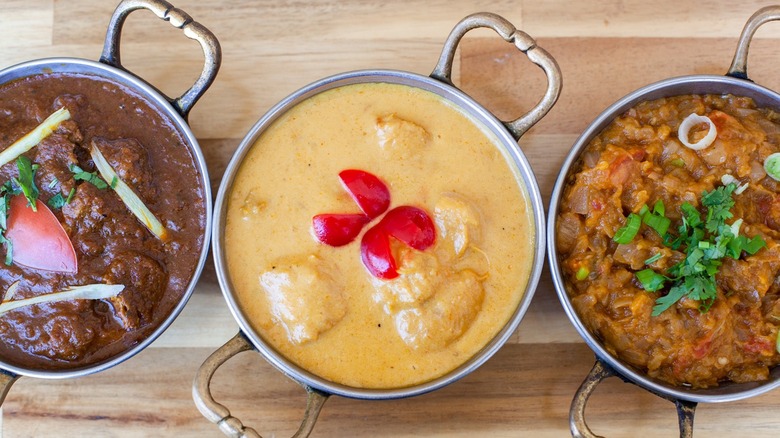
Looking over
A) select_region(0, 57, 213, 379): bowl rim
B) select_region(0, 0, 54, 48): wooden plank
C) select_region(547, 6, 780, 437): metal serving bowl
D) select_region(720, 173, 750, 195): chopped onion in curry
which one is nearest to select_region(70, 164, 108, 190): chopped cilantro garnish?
select_region(0, 57, 213, 379): bowl rim

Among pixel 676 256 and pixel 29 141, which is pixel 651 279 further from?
pixel 29 141

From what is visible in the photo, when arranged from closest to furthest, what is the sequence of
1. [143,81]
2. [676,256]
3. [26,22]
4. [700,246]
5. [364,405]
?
[700,246] < [676,256] < [143,81] < [364,405] < [26,22]

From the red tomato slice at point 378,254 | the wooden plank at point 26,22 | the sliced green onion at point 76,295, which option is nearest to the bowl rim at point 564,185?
the red tomato slice at point 378,254

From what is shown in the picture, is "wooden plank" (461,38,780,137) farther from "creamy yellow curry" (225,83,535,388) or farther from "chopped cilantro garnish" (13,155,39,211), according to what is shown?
"chopped cilantro garnish" (13,155,39,211)

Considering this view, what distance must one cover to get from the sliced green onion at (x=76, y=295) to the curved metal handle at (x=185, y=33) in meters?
0.92

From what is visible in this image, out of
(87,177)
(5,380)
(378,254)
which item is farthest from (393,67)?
(5,380)

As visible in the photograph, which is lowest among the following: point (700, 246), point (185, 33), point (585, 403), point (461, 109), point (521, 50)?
point (585, 403)

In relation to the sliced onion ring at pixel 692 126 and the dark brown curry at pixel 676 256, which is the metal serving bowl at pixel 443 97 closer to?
the dark brown curry at pixel 676 256

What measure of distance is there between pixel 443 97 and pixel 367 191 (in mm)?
663

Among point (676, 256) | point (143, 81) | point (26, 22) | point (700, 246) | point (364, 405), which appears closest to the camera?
point (700, 246)

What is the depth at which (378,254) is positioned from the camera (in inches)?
121

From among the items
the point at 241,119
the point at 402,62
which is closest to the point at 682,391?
the point at 402,62

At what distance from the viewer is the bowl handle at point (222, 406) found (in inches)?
119

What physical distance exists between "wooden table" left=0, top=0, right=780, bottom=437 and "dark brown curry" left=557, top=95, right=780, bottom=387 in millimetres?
497
